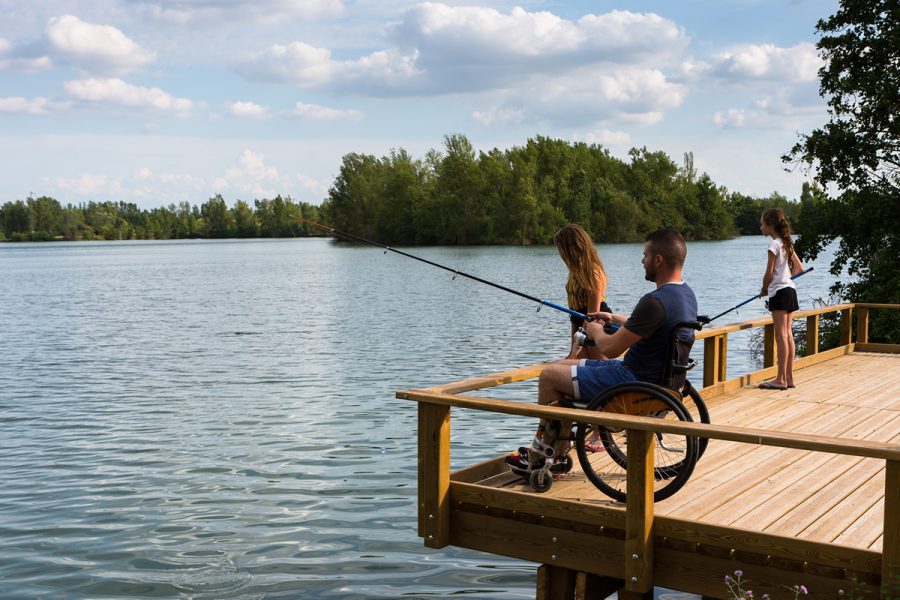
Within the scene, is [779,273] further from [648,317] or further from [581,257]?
[648,317]

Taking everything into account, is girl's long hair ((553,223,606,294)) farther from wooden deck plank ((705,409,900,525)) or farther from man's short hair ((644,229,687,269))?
wooden deck plank ((705,409,900,525))

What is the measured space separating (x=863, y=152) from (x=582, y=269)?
12981 mm

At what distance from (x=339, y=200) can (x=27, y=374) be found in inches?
4133

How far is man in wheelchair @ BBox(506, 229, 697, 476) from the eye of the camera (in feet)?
16.7

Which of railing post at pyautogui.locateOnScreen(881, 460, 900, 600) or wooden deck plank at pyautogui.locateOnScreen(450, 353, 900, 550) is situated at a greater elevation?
railing post at pyautogui.locateOnScreen(881, 460, 900, 600)

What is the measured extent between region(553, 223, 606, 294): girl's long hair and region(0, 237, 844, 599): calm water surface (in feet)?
8.61

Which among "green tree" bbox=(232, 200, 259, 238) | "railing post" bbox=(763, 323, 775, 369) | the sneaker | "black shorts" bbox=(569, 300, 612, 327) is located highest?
"green tree" bbox=(232, 200, 259, 238)

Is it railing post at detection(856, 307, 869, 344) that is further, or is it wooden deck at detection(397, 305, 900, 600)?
railing post at detection(856, 307, 869, 344)

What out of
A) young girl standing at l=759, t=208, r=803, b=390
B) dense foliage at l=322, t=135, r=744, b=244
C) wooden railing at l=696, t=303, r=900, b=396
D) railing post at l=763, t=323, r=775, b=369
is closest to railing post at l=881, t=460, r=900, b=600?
wooden railing at l=696, t=303, r=900, b=396

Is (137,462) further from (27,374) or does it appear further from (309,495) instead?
(27,374)

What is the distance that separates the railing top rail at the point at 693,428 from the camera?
404 cm

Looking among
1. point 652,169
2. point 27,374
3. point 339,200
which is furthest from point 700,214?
point 27,374

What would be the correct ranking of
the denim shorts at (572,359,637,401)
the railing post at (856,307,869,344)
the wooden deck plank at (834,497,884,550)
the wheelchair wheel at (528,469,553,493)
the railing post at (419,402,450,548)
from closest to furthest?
the wooden deck plank at (834,497,884,550) → the denim shorts at (572,359,637,401) → the railing post at (419,402,450,548) → the wheelchair wheel at (528,469,553,493) → the railing post at (856,307,869,344)

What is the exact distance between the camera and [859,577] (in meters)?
4.29
